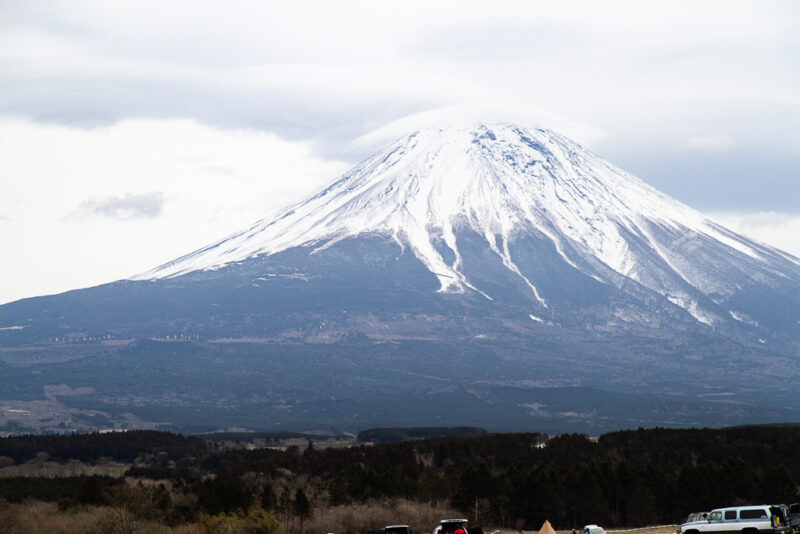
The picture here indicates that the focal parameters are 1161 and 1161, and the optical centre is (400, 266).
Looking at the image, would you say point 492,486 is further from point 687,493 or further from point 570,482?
point 687,493

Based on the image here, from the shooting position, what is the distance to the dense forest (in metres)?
88.6

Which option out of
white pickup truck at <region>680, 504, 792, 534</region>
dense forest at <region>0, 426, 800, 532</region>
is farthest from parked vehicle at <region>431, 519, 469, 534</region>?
dense forest at <region>0, 426, 800, 532</region>

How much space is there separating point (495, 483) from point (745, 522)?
43293mm

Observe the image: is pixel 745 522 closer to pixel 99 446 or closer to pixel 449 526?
pixel 449 526

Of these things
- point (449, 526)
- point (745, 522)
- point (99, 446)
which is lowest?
point (745, 522)

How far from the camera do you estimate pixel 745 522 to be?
54.6 metres

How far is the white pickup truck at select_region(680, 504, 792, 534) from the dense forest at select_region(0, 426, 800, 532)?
26839mm

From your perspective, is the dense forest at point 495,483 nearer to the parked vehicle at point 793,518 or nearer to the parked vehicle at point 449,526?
the parked vehicle at point 449,526

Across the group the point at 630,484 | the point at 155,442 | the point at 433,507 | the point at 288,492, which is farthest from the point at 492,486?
the point at 155,442

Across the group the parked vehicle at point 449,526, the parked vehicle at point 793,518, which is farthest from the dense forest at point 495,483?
the parked vehicle at point 793,518

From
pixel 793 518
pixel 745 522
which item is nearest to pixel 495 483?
pixel 745 522

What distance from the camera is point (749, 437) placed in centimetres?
12319

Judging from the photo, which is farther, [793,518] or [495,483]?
[495,483]

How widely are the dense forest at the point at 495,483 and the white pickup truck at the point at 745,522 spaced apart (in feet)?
88.1
